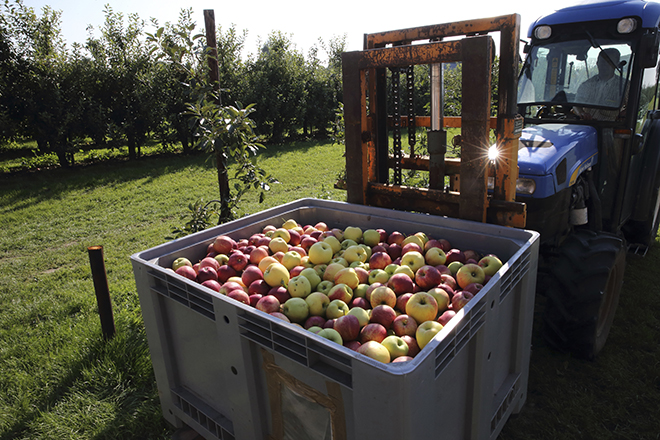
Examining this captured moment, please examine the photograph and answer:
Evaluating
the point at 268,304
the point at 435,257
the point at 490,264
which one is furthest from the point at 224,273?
the point at 490,264

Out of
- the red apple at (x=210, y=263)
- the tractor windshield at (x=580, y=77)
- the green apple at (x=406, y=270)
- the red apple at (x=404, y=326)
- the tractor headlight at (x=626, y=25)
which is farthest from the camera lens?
the tractor windshield at (x=580, y=77)

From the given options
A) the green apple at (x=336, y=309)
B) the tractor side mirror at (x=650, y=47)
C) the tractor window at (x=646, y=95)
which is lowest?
the green apple at (x=336, y=309)

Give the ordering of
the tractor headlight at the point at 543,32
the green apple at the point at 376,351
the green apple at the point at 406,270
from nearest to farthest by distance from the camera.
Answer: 1. the green apple at the point at 376,351
2. the green apple at the point at 406,270
3. the tractor headlight at the point at 543,32

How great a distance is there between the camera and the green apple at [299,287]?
2348mm

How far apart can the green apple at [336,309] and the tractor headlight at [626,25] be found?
135 inches

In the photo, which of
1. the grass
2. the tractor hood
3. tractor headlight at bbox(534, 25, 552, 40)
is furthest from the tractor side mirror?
the grass

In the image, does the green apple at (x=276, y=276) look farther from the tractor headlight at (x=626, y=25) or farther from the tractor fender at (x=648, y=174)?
the tractor fender at (x=648, y=174)

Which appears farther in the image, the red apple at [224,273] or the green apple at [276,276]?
the red apple at [224,273]

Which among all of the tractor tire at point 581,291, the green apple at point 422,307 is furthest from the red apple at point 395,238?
the tractor tire at point 581,291

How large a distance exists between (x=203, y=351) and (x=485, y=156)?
6.48 ft

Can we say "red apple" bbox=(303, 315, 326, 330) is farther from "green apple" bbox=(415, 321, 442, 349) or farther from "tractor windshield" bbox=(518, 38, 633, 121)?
"tractor windshield" bbox=(518, 38, 633, 121)

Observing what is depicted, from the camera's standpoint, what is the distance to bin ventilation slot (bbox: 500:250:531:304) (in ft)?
6.51

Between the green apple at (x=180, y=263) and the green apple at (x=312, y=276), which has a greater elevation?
the green apple at (x=180, y=263)

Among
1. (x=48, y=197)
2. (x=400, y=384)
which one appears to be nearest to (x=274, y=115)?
(x=48, y=197)
